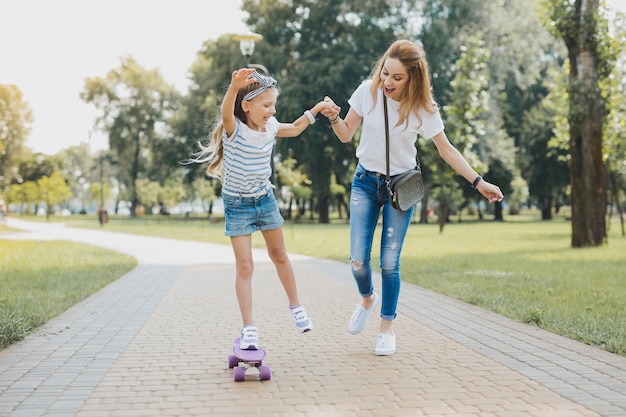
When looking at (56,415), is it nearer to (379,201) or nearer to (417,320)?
(379,201)

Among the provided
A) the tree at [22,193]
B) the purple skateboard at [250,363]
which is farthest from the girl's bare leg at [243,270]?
the tree at [22,193]

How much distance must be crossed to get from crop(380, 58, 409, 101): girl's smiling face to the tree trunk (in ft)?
44.3

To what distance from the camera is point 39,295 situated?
28.7 ft

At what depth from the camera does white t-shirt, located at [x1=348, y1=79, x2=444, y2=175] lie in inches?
196

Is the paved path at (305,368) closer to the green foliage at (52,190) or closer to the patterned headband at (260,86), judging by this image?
the patterned headband at (260,86)

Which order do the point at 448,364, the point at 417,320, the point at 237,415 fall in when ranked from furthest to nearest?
1. the point at 417,320
2. the point at 448,364
3. the point at 237,415

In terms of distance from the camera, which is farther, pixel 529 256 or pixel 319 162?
pixel 319 162

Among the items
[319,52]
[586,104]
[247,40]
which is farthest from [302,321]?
[319,52]

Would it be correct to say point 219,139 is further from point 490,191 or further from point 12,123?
point 12,123

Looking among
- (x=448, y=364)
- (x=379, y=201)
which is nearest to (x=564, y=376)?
(x=448, y=364)

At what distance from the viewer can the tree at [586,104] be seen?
17.2 meters

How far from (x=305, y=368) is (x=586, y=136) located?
14428 mm

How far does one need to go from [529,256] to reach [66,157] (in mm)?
103714

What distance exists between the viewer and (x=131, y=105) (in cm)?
6781
